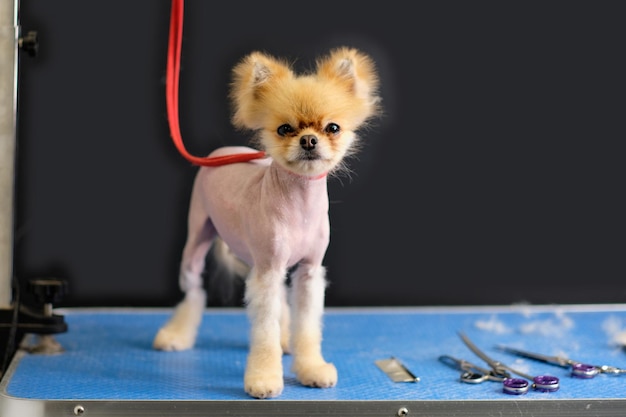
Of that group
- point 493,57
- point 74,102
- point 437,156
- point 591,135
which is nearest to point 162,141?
point 74,102

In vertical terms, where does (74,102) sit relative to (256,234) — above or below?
above

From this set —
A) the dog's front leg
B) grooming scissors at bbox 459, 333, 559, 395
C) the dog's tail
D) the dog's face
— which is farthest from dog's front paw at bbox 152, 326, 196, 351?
grooming scissors at bbox 459, 333, 559, 395

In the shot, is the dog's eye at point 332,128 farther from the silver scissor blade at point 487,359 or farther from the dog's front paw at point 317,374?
the silver scissor blade at point 487,359

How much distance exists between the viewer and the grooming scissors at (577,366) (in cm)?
171

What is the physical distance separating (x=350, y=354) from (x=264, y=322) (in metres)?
0.33

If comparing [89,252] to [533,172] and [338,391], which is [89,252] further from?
[533,172]

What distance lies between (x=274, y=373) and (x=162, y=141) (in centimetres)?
90

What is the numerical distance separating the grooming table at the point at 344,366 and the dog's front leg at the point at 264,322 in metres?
0.05

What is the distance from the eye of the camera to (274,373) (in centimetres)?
157

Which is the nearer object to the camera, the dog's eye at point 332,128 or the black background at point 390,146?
the dog's eye at point 332,128

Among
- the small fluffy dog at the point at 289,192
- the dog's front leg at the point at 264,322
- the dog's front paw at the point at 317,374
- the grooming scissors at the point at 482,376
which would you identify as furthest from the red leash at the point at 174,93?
the grooming scissors at the point at 482,376

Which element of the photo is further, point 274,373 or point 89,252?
point 89,252

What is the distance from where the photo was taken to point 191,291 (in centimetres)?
198

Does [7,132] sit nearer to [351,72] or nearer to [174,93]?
[174,93]
